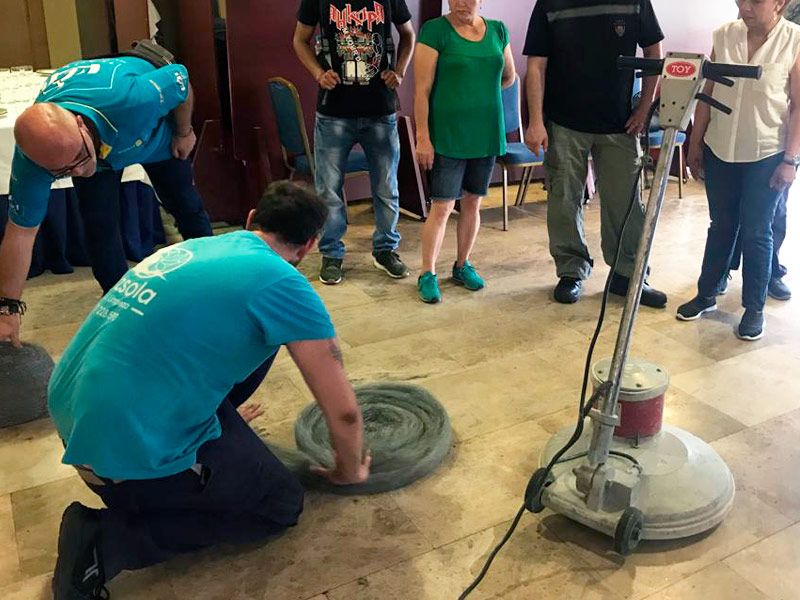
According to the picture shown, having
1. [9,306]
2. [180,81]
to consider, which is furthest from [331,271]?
[9,306]

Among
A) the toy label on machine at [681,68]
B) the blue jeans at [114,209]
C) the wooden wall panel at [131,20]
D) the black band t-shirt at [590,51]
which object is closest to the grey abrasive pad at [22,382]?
the blue jeans at [114,209]

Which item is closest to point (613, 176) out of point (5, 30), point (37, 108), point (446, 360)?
point (446, 360)

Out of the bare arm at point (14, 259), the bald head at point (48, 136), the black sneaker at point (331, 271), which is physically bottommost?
the black sneaker at point (331, 271)

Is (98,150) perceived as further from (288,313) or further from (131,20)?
(131,20)

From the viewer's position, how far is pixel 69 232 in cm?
374

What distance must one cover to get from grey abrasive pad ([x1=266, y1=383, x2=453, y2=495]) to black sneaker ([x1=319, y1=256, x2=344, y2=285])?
112cm

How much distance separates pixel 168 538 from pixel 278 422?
719 mm

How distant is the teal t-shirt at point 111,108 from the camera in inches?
84.5

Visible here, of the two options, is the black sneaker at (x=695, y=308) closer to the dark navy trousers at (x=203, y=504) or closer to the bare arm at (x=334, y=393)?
the bare arm at (x=334, y=393)

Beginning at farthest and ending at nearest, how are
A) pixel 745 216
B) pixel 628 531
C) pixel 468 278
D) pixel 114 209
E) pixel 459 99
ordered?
1. pixel 468 278
2. pixel 459 99
3. pixel 745 216
4. pixel 114 209
5. pixel 628 531

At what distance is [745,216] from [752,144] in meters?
0.29

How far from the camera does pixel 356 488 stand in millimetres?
2092

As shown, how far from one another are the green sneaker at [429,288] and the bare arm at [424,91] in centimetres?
50

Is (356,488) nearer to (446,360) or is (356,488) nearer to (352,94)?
(446,360)
